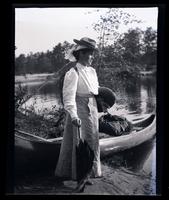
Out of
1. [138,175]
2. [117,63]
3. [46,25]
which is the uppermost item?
[46,25]

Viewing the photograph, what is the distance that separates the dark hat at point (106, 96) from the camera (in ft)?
16.4

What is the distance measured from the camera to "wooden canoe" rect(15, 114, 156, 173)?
193 inches

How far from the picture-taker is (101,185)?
491 centimetres

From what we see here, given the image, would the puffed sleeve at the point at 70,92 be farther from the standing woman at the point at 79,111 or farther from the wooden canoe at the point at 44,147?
the wooden canoe at the point at 44,147

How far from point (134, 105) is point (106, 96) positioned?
34 centimetres

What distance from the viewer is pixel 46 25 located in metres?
4.93

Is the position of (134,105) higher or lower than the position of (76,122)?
higher

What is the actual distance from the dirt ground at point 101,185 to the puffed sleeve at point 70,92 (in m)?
0.74

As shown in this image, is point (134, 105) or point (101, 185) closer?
point (101, 185)

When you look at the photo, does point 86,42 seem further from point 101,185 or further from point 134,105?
point 101,185

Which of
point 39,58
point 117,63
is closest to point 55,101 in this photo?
point 39,58

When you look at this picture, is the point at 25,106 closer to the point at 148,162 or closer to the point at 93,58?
the point at 93,58

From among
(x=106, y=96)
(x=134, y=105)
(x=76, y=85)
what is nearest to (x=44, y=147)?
(x=76, y=85)
